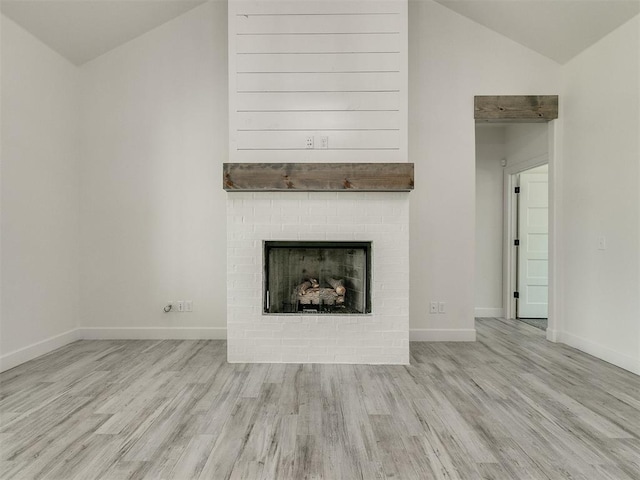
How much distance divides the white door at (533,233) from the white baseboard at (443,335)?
151 cm

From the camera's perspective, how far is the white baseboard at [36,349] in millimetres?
2886

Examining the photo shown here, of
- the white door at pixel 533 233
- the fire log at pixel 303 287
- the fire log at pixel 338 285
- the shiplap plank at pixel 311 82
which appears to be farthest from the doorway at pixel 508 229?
the fire log at pixel 303 287

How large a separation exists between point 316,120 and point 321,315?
5.43 ft

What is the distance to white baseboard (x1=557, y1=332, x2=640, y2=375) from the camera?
2844 millimetres

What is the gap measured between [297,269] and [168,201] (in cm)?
163

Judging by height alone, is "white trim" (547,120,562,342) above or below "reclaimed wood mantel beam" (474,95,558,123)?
below

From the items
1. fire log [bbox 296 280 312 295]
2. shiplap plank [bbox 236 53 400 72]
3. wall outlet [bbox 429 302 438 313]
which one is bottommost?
wall outlet [bbox 429 302 438 313]

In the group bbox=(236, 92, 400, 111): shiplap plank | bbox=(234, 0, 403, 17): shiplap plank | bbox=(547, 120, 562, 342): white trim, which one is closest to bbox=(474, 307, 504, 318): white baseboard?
bbox=(547, 120, 562, 342): white trim

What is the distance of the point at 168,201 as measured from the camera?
3.75m

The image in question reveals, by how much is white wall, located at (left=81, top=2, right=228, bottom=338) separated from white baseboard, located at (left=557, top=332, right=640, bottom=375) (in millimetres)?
3485

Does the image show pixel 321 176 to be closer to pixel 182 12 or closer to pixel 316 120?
pixel 316 120

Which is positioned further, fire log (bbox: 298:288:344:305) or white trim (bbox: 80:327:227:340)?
white trim (bbox: 80:327:227:340)

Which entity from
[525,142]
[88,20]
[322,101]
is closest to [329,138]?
[322,101]

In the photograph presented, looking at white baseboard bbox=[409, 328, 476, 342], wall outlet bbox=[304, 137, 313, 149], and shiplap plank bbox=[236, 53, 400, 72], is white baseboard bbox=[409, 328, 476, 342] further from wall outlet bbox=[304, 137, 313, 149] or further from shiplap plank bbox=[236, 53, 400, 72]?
shiplap plank bbox=[236, 53, 400, 72]
